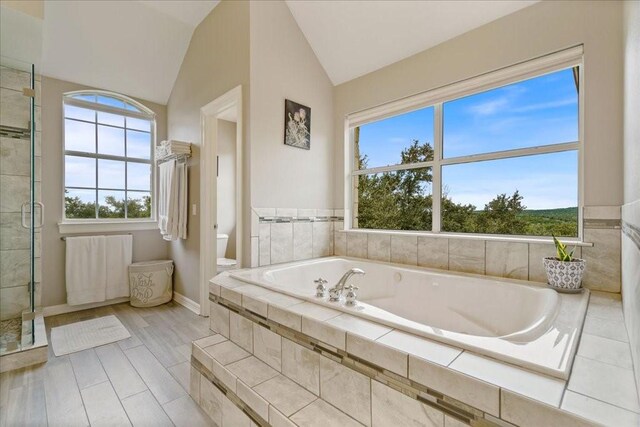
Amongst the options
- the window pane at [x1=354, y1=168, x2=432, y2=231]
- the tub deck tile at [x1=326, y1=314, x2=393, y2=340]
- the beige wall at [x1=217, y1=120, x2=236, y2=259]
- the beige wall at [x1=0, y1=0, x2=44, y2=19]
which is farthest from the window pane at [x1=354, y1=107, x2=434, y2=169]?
the beige wall at [x1=0, y1=0, x2=44, y2=19]

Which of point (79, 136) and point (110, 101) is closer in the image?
point (79, 136)

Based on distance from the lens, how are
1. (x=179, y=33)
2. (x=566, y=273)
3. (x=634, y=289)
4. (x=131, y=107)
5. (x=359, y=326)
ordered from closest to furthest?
(x=634, y=289)
(x=359, y=326)
(x=566, y=273)
(x=179, y=33)
(x=131, y=107)

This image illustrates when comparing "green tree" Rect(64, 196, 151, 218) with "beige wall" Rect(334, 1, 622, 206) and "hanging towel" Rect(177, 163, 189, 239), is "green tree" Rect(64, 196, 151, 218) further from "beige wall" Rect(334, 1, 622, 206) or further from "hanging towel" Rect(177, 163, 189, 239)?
"beige wall" Rect(334, 1, 622, 206)

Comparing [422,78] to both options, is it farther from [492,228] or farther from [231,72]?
[231,72]

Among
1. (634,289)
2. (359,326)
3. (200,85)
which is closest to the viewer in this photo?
(634,289)

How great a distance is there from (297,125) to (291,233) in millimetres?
962

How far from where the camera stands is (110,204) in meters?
3.42

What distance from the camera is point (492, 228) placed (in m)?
2.15

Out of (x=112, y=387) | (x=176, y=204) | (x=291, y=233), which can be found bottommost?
(x=112, y=387)

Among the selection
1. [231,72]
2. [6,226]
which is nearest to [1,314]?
[6,226]

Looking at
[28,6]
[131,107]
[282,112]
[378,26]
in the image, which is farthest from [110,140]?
[378,26]

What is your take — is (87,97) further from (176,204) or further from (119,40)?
(176,204)

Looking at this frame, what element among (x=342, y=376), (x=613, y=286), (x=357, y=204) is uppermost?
(x=357, y=204)

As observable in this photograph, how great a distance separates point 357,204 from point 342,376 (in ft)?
6.79
